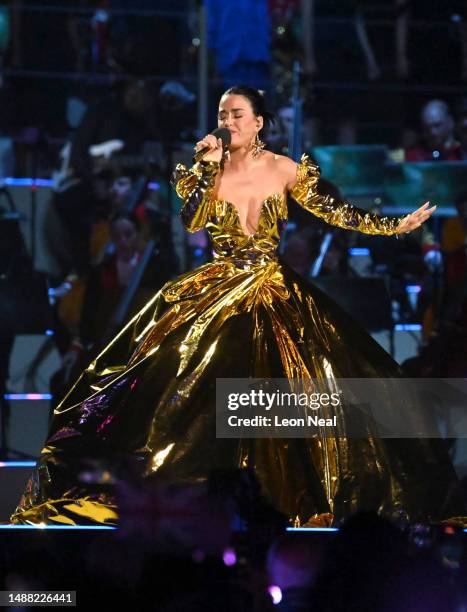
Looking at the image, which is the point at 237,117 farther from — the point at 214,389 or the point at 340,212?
the point at 214,389

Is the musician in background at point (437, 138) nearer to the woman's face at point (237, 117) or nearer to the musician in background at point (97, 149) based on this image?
the musician in background at point (97, 149)

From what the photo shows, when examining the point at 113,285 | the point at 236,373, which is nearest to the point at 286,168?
the point at 236,373

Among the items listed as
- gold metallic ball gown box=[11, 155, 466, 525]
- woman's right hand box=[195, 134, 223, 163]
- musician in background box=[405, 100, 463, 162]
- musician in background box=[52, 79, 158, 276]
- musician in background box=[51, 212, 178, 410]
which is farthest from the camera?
musician in background box=[405, 100, 463, 162]

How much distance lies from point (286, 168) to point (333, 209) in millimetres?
207

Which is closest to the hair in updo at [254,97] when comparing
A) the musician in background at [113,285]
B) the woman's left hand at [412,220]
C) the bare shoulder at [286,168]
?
the bare shoulder at [286,168]

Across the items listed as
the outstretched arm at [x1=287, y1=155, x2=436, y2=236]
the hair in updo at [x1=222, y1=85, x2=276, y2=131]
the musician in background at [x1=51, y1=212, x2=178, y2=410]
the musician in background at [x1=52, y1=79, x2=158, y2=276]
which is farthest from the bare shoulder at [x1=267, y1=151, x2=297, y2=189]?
the musician in background at [x1=52, y1=79, x2=158, y2=276]

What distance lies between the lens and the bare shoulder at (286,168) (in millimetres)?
3512

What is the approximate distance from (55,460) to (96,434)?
147 mm

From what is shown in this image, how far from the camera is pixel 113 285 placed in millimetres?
5770

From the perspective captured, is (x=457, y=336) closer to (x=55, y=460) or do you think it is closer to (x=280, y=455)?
(x=280, y=455)

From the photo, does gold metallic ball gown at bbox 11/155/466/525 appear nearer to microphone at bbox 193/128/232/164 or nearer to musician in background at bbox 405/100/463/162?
microphone at bbox 193/128/232/164

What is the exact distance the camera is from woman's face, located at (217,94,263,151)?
3.44 m

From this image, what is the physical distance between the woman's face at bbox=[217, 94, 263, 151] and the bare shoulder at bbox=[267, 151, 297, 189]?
4.9 inches

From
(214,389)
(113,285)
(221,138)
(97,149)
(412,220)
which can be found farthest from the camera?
(97,149)
